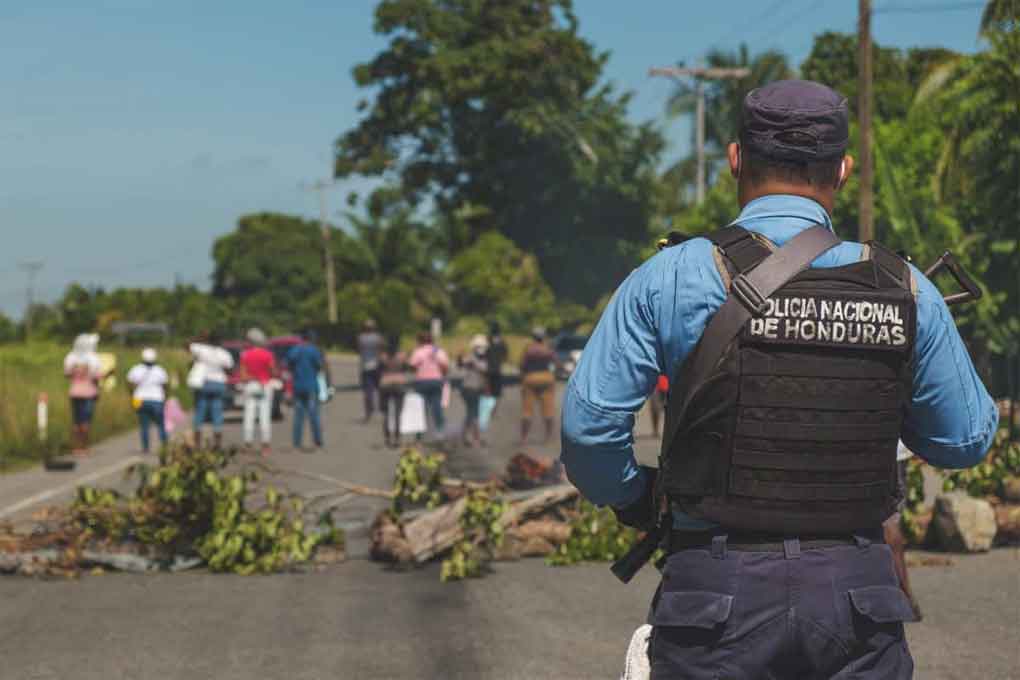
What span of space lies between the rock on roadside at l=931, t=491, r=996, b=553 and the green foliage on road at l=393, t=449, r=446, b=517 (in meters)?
3.55

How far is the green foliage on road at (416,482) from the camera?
1096cm

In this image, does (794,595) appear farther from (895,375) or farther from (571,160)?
(571,160)

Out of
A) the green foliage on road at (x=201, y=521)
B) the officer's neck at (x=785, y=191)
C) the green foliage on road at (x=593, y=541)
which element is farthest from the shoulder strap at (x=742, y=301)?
the green foliage on road at (x=201, y=521)

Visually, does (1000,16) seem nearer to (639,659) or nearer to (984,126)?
(984,126)

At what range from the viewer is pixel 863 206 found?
21.3m

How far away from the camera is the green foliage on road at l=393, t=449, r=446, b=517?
36.0ft

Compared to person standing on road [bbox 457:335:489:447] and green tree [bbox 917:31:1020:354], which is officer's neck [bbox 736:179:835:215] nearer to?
green tree [bbox 917:31:1020:354]

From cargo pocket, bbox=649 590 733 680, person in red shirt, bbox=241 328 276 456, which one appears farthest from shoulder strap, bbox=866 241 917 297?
person in red shirt, bbox=241 328 276 456

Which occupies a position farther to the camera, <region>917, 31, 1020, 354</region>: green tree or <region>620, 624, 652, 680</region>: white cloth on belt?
<region>917, 31, 1020, 354</region>: green tree

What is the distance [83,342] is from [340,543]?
34.7 ft

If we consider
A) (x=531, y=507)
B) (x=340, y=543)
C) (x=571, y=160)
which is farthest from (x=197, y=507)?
(x=571, y=160)

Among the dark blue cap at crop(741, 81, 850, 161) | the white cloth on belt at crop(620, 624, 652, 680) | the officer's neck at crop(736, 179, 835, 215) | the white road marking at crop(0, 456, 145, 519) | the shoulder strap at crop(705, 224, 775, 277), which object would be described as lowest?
the white road marking at crop(0, 456, 145, 519)

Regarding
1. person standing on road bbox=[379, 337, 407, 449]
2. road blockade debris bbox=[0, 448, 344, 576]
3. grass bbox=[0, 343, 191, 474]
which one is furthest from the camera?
person standing on road bbox=[379, 337, 407, 449]

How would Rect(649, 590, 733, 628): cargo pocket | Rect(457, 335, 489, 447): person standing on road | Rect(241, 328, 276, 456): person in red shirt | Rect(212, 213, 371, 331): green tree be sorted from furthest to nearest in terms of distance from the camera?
1. Rect(212, 213, 371, 331): green tree
2. Rect(457, 335, 489, 447): person standing on road
3. Rect(241, 328, 276, 456): person in red shirt
4. Rect(649, 590, 733, 628): cargo pocket
